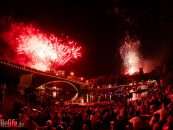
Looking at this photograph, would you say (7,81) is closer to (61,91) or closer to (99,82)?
(61,91)

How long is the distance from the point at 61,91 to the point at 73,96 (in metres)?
5.35

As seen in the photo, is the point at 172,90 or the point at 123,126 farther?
the point at 172,90

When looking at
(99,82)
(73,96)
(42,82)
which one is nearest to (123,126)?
(42,82)

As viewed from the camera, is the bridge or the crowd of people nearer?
the crowd of people

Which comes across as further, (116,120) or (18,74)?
(18,74)

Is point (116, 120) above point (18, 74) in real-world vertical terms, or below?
below

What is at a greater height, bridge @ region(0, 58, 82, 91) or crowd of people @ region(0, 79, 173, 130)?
bridge @ region(0, 58, 82, 91)

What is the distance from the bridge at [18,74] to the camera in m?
44.3

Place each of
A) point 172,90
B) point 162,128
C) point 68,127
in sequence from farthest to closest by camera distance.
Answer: point 172,90, point 68,127, point 162,128

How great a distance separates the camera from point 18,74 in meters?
49.0

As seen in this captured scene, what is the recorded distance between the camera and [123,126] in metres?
13.6

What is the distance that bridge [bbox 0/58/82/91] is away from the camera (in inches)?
1743

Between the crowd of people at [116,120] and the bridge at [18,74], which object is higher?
the bridge at [18,74]

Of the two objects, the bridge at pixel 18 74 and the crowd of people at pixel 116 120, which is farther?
the bridge at pixel 18 74
